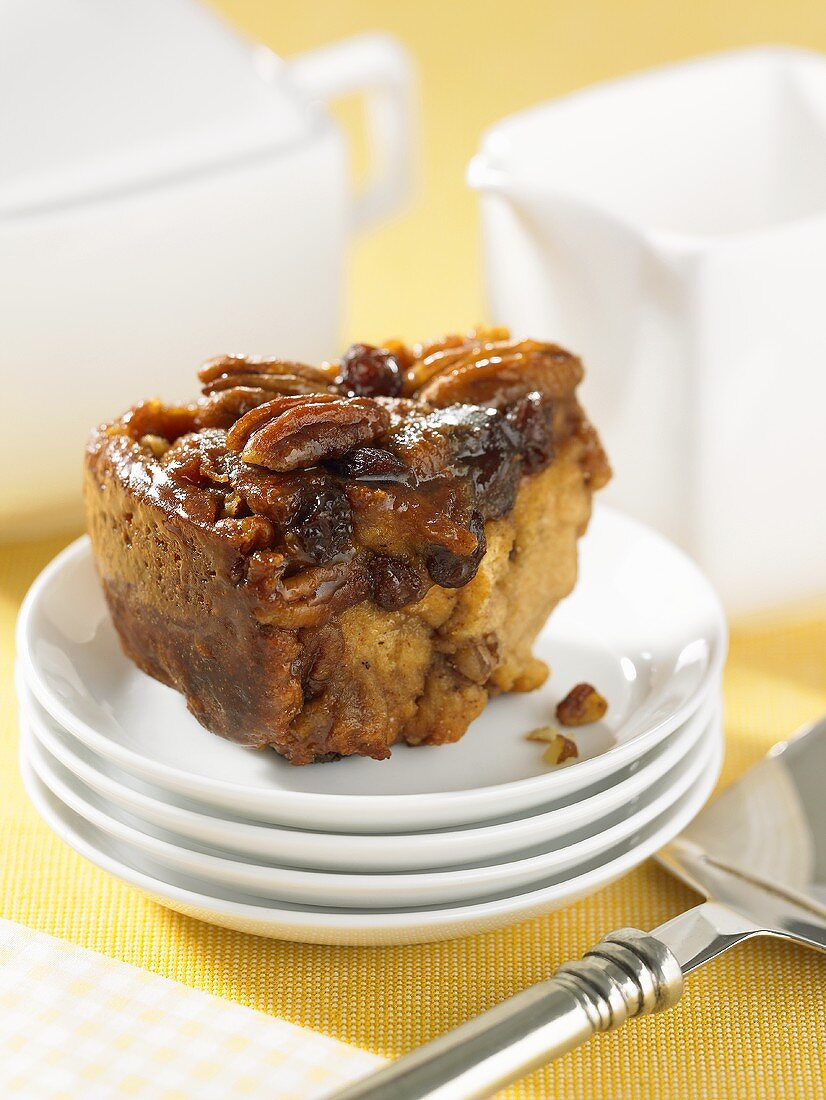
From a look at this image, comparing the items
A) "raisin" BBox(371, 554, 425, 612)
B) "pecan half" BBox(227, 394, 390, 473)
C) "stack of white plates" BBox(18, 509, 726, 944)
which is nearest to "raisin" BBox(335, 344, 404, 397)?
"pecan half" BBox(227, 394, 390, 473)

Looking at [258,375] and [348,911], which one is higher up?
[258,375]

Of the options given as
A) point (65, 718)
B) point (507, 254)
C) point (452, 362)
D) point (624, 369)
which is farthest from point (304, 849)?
point (507, 254)

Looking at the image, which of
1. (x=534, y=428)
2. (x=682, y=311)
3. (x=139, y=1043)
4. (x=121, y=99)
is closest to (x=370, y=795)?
(x=139, y=1043)

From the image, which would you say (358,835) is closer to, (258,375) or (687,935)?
(687,935)

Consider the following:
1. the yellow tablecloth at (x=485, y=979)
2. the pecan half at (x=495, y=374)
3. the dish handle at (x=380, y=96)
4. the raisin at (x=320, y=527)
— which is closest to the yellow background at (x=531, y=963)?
the yellow tablecloth at (x=485, y=979)

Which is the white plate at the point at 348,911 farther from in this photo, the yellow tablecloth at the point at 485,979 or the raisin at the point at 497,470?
the raisin at the point at 497,470

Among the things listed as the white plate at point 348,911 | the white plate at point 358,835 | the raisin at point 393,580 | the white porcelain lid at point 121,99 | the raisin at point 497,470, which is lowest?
the white plate at point 348,911

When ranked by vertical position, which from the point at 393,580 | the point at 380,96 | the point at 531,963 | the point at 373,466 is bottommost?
the point at 531,963

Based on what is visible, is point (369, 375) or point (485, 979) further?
point (369, 375)
